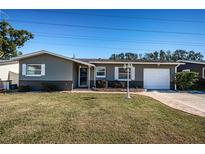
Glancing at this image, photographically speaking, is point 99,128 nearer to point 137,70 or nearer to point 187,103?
point 187,103

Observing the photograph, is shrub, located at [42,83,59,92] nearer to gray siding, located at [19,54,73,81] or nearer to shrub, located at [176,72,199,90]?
gray siding, located at [19,54,73,81]

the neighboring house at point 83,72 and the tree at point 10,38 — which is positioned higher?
the tree at point 10,38

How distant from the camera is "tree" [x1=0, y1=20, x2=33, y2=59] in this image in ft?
76.5

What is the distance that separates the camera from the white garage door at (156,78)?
15477 millimetres

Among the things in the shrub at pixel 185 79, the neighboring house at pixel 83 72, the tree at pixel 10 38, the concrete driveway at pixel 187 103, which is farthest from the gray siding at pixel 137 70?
the tree at pixel 10 38

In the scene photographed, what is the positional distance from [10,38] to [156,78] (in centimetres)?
2233

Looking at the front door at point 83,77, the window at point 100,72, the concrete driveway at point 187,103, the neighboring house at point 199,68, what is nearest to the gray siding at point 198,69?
the neighboring house at point 199,68

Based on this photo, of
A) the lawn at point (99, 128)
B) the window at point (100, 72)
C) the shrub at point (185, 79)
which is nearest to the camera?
the lawn at point (99, 128)

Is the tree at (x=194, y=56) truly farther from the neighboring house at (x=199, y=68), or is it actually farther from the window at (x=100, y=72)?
the window at (x=100, y=72)

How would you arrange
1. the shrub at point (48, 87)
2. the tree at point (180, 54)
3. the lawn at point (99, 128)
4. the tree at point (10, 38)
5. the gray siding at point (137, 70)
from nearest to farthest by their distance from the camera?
the lawn at point (99, 128)
the shrub at point (48, 87)
the gray siding at point (137, 70)
the tree at point (10, 38)
the tree at point (180, 54)

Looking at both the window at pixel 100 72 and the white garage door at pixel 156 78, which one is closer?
the white garage door at pixel 156 78

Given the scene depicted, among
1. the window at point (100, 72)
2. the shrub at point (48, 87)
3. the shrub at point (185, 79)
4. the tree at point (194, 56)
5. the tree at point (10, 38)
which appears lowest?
the shrub at point (48, 87)
